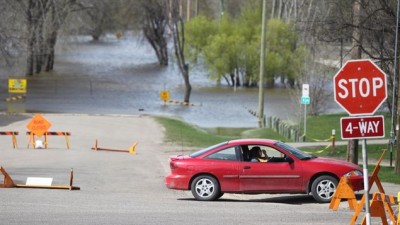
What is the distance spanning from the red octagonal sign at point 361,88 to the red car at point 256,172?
7199 millimetres

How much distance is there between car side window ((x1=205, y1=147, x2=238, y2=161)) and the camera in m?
18.4

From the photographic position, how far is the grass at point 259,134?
1229 inches

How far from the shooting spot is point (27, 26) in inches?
2557

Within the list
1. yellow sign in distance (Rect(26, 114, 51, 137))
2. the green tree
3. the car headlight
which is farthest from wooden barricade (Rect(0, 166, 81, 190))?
the green tree

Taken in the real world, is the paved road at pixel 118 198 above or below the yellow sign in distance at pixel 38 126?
below

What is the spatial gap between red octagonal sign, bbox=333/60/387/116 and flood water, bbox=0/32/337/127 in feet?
121

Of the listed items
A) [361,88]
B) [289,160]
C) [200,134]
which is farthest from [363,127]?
[200,134]

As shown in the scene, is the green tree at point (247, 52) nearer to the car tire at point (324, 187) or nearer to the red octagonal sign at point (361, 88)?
the car tire at point (324, 187)

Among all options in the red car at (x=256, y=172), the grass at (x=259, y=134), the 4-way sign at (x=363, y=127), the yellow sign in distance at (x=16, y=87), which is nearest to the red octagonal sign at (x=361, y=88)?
the 4-way sign at (x=363, y=127)

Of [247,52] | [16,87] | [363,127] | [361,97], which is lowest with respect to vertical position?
[16,87]

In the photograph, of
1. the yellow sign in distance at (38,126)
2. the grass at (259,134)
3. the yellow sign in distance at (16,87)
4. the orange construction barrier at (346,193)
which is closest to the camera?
the orange construction barrier at (346,193)

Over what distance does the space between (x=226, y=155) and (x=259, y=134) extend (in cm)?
2231

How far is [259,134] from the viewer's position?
4069 centimetres

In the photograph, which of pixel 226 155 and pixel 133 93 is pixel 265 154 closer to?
pixel 226 155
